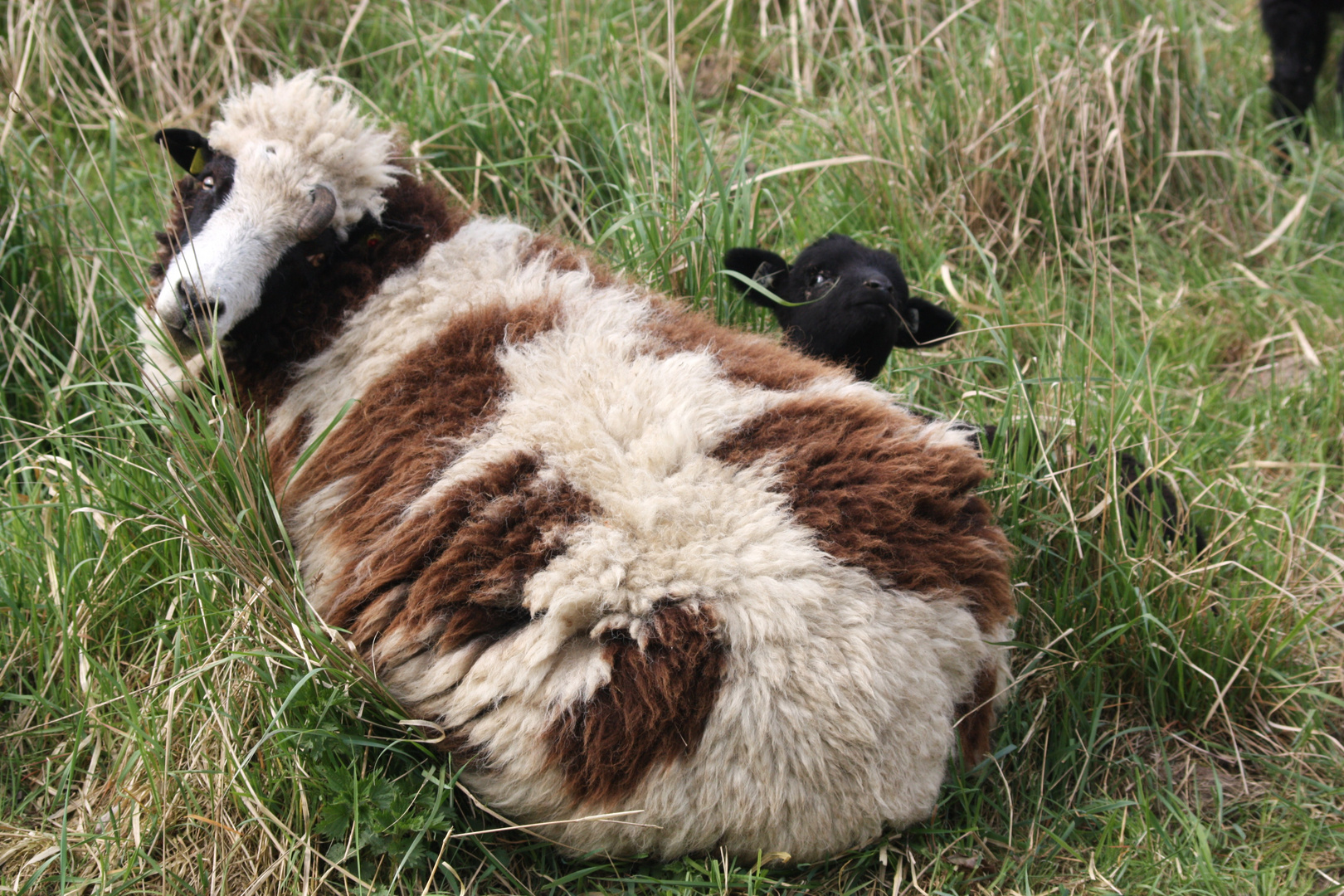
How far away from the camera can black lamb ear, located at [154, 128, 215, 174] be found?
100 inches

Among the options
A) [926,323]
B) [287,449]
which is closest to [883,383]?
[926,323]

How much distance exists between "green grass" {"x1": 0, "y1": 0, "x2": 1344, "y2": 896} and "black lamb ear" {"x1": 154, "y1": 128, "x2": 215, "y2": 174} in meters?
0.19

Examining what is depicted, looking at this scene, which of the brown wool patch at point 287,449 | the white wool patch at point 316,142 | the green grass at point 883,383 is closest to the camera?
the green grass at point 883,383

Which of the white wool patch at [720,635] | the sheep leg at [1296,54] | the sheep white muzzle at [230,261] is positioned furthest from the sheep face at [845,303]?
the sheep leg at [1296,54]

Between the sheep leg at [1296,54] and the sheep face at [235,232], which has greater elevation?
the sheep face at [235,232]

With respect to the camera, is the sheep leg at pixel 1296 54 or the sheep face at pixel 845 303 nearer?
the sheep face at pixel 845 303

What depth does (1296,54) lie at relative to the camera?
4.76 meters

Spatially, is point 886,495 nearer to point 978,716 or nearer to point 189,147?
point 978,716

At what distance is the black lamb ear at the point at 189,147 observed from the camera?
2.55 metres

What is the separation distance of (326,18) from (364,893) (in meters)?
3.88

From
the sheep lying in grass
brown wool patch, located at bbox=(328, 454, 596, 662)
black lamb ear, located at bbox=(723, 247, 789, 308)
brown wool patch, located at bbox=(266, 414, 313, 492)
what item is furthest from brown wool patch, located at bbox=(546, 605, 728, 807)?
black lamb ear, located at bbox=(723, 247, 789, 308)

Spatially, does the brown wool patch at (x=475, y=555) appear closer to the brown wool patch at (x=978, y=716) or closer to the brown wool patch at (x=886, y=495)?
the brown wool patch at (x=886, y=495)

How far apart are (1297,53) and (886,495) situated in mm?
4255

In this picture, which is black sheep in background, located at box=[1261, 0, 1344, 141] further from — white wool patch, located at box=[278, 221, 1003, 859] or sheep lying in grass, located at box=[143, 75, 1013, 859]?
white wool patch, located at box=[278, 221, 1003, 859]
